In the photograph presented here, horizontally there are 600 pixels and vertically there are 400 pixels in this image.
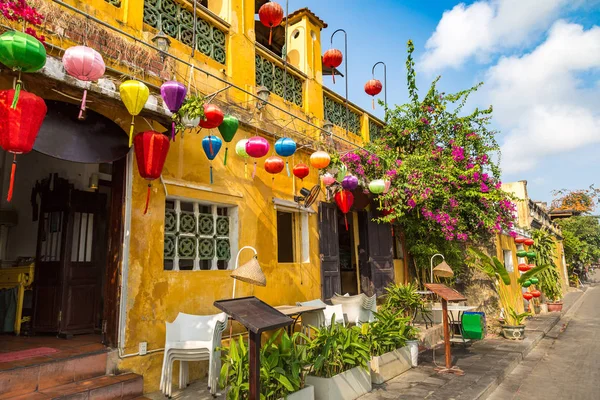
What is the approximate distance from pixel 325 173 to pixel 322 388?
182 inches

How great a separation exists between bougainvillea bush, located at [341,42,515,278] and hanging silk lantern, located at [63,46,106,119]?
673 centimetres

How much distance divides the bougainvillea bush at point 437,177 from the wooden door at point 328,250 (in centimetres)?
147

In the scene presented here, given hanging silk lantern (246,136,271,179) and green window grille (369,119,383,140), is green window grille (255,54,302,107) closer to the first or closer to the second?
hanging silk lantern (246,136,271,179)

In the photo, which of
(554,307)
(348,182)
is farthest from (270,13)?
(554,307)

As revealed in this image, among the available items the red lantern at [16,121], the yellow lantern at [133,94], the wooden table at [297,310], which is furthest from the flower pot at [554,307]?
the red lantern at [16,121]

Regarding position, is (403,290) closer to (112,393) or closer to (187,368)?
(187,368)

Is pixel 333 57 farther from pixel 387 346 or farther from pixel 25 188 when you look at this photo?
pixel 25 188

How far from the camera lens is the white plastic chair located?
4.63 metres

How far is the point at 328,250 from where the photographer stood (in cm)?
857

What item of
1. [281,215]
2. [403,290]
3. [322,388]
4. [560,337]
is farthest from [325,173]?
[560,337]

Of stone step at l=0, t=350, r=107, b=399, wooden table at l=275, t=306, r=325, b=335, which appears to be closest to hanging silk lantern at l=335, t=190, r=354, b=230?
wooden table at l=275, t=306, r=325, b=335

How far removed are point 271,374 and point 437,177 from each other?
7.72 m

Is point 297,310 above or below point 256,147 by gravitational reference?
below

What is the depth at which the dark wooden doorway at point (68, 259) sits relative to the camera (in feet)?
19.6
